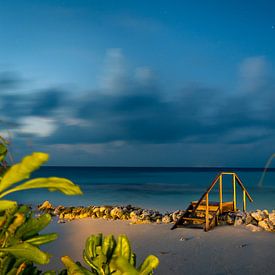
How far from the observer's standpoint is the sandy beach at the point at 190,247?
26.4 ft

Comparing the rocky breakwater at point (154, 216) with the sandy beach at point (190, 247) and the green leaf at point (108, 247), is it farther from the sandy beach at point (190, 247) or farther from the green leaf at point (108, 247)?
the green leaf at point (108, 247)

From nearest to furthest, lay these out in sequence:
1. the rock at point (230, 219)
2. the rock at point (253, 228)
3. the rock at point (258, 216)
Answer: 1. the rock at point (253, 228)
2. the rock at point (258, 216)
3. the rock at point (230, 219)

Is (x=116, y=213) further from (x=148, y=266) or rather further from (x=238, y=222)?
(x=148, y=266)

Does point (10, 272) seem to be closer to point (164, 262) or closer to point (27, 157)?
point (27, 157)

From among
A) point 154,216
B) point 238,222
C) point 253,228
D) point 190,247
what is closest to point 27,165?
point 190,247

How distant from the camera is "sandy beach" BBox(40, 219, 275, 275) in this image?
804cm

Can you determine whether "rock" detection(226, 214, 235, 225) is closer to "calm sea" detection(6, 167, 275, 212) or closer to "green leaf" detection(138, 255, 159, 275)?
"calm sea" detection(6, 167, 275, 212)

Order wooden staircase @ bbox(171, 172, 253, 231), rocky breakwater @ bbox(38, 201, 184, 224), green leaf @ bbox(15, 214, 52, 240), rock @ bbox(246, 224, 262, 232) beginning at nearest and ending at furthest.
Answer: green leaf @ bbox(15, 214, 52, 240) < rock @ bbox(246, 224, 262, 232) < wooden staircase @ bbox(171, 172, 253, 231) < rocky breakwater @ bbox(38, 201, 184, 224)

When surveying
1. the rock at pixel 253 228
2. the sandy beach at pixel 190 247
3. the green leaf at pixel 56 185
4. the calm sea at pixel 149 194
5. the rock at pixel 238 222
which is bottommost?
the sandy beach at pixel 190 247

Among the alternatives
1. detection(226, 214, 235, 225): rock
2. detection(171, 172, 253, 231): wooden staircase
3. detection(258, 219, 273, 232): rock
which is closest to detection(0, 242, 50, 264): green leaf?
detection(171, 172, 253, 231): wooden staircase

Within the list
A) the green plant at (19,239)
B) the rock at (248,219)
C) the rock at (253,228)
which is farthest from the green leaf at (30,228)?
the rock at (248,219)

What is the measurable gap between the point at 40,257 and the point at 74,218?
45.5 ft

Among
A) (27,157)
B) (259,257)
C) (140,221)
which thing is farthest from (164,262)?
(27,157)

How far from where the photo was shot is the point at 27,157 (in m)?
0.82
